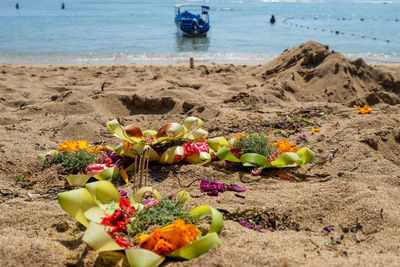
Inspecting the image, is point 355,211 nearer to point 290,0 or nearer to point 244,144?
point 244,144

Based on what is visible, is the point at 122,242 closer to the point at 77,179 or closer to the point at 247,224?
the point at 247,224

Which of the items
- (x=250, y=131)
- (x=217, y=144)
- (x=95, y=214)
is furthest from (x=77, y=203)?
(x=250, y=131)

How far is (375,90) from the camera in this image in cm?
529

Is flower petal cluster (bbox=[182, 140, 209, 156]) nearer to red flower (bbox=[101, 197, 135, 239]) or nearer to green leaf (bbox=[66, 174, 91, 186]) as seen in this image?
green leaf (bbox=[66, 174, 91, 186])

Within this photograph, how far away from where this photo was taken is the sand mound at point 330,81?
5.02 metres

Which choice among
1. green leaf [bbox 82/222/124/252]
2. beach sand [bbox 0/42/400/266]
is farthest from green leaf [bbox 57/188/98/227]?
green leaf [bbox 82/222/124/252]

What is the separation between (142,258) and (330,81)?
470cm

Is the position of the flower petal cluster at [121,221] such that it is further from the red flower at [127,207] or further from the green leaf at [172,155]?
the green leaf at [172,155]

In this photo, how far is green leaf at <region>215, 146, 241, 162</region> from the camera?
9.02ft

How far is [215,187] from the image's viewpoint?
2365 mm

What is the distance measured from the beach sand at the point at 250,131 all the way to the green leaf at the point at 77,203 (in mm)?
124

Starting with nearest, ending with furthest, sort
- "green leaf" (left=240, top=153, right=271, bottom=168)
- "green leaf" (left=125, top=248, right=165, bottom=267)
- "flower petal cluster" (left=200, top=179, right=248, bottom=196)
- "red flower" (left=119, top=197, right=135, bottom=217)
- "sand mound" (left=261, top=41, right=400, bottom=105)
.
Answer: "green leaf" (left=125, top=248, right=165, bottom=267), "red flower" (left=119, top=197, right=135, bottom=217), "flower petal cluster" (left=200, top=179, right=248, bottom=196), "green leaf" (left=240, top=153, right=271, bottom=168), "sand mound" (left=261, top=41, right=400, bottom=105)

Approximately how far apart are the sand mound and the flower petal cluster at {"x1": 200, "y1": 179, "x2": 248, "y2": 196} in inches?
110

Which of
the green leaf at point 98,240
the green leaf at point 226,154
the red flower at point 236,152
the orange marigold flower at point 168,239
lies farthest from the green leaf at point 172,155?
the green leaf at point 98,240
